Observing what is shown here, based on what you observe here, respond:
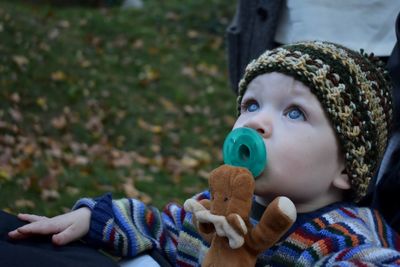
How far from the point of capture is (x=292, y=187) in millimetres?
1489

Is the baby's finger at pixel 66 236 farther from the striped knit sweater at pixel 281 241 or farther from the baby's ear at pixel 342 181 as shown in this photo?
the baby's ear at pixel 342 181

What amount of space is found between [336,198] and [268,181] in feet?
0.78

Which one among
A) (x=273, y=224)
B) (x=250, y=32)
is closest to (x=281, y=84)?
(x=273, y=224)

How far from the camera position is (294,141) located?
4.84 feet

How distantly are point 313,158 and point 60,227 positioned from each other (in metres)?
0.63

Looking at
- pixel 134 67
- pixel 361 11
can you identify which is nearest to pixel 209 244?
pixel 361 11

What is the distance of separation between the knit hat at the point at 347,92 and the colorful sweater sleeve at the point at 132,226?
1.35 ft

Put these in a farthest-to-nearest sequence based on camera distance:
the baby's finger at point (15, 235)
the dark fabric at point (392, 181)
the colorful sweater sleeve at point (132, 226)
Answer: the dark fabric at point (392, 181) → the colorful sweater sleeve at point (132, 226) → the baby's finger at point (15, 235)

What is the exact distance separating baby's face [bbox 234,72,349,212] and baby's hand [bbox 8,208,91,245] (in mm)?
455

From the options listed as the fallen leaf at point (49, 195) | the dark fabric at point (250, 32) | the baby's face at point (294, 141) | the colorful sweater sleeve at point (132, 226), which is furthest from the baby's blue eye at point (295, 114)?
the fallen leaf at point (49, 195)

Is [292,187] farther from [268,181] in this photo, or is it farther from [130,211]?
[130,211]

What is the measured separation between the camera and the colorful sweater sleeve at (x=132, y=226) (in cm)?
168

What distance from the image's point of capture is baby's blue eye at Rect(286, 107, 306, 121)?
4.95 feet

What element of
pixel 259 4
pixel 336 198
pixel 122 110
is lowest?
pixel 122 110
